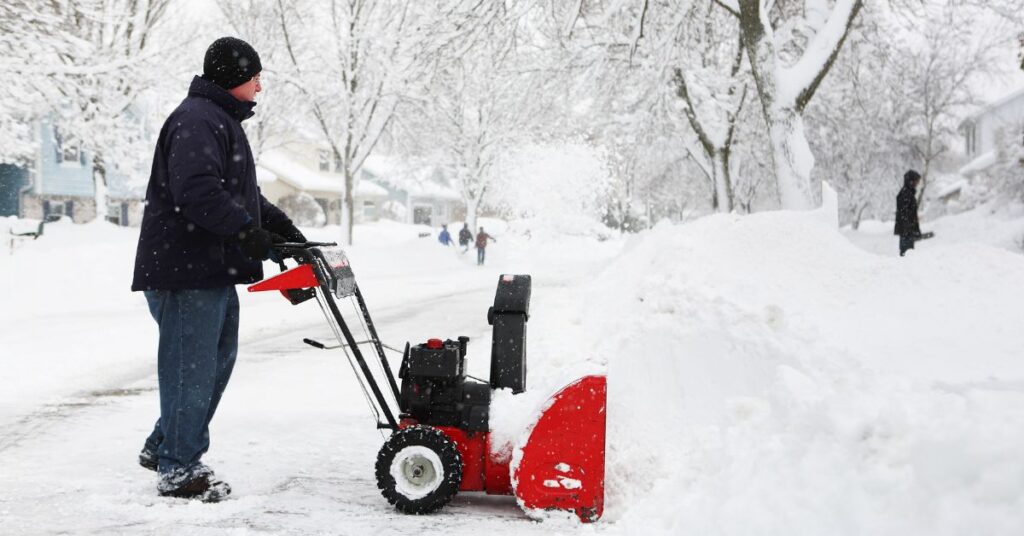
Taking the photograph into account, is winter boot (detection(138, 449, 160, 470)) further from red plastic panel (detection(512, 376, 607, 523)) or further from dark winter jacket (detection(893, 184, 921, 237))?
dark winter jacket (detection(893, 184, 921, 237))

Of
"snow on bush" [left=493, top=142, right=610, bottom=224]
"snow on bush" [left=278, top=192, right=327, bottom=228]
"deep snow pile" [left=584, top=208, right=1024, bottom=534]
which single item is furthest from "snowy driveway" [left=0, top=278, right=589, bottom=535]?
"snow on bush" [left=493, top=142, right=610, bottom=224]

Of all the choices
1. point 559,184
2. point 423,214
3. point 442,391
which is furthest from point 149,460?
point 423,214

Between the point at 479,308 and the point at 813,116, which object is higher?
the point at 813,116

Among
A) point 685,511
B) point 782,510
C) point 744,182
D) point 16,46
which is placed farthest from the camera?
point 744,182

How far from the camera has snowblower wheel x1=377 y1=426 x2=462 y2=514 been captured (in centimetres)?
318

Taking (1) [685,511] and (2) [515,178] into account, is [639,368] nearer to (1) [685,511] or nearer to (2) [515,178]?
(1) [685,511]

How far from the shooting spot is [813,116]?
24.2 m

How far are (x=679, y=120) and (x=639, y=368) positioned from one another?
15.2 metres

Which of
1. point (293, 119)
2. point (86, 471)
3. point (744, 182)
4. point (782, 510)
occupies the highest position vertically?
point (293, 119)

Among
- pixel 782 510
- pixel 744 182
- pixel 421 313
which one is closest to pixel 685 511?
pixel 782 510

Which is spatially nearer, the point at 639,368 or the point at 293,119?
the point at 639,368

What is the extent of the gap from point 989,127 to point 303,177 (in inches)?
1673

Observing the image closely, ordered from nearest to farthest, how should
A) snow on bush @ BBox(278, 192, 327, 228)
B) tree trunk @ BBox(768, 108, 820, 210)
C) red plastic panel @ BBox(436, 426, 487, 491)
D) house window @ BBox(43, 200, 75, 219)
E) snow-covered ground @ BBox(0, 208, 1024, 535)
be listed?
snow-covered ground @ BBox(0, 208, 1024, 535)
red plastic panel @ BBox(436, 426, 487, 491)
tree trunk @ BBox(768, 108, 820, 210)
house window @ BBox(43, 200, 75, 219)
snow on bush @ BBox(278, 192, 327, 228)

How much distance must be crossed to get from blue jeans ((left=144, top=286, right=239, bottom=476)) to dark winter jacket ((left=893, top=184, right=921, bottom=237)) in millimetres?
10597
